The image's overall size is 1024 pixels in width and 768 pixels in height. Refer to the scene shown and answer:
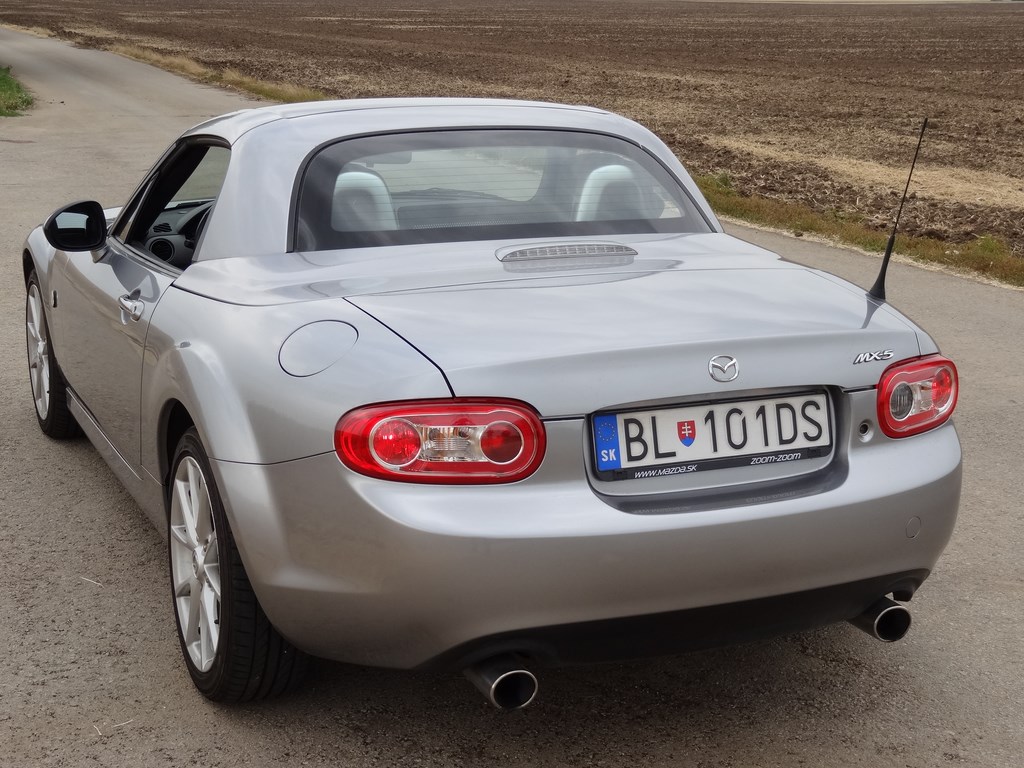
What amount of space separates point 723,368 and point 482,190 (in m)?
1.35

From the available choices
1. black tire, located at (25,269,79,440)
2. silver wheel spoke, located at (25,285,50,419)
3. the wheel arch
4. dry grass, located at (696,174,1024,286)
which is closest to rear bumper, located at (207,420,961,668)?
black tire, located at (25,269,79,440)

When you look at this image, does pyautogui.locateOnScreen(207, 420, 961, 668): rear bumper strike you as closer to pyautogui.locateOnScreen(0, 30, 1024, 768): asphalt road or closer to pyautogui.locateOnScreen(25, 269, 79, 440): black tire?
pyautogui.locateOnScreen(0, 30, 1024, 768): asphalt road

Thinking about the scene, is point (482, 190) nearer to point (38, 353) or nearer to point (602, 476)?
point (602, 476)

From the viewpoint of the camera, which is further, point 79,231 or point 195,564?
point 79,231

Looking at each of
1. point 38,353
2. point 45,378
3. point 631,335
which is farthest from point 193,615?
point 38,353

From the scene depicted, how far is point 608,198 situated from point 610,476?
145 cm

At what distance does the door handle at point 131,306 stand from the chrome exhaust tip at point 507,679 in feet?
5.23

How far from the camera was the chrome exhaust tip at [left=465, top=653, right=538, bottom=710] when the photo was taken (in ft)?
9.20

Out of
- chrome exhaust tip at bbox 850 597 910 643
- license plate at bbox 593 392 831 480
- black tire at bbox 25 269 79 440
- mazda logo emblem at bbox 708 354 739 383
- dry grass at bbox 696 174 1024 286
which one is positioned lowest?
dry grass at bbox 696 174 1024 286

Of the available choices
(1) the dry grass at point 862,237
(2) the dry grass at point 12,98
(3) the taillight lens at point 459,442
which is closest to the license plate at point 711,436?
(3) the taillight lens at point 459,442

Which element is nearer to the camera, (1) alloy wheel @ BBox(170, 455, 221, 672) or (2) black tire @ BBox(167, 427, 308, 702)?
(2) black tire @ BBox(167, 427, 308, 702)

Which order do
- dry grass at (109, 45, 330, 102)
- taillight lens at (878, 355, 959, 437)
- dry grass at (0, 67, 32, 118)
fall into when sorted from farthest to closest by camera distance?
dry grass at (109, 45, 330, 102)
dry grass at (0, 67, 32, 118)
taillight lens at (878, 355, 959, 437)

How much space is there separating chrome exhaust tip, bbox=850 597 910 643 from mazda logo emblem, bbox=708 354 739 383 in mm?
710

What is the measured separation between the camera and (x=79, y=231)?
4367mm
